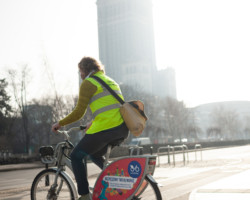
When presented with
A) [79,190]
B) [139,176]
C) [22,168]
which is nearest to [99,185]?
[79,190]

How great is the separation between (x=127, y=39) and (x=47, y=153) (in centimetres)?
15246

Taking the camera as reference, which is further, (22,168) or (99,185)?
(22,168)

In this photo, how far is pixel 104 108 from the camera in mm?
3832

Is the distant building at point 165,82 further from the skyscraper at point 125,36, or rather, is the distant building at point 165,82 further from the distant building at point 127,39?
the skyscraper at point 125,36

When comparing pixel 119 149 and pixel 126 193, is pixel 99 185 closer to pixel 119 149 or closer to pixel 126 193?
pixel 126 193

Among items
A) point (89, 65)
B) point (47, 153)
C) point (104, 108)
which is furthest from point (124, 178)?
point (89, 65)

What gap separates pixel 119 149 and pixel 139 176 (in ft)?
82.0

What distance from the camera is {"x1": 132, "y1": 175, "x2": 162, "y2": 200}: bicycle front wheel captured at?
3490mm

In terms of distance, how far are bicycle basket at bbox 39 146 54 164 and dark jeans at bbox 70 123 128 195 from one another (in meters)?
0.59

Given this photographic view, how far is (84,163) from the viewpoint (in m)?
3.97

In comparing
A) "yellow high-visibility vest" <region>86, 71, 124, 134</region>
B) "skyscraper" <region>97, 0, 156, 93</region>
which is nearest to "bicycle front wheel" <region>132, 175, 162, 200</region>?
"yellow high-visibility vest" <region>86, 71, 124, 134</region>

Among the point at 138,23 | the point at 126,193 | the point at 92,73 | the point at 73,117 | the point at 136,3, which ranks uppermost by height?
the point at 136,3

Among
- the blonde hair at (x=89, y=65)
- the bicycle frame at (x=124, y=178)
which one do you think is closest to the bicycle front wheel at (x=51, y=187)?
the bicycle frame at (x=124, y=178)

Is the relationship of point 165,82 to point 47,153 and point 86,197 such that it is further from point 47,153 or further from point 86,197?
point 86,197
